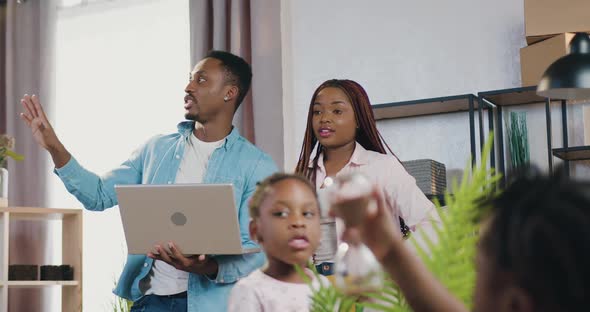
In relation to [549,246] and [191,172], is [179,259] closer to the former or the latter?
[191,172]

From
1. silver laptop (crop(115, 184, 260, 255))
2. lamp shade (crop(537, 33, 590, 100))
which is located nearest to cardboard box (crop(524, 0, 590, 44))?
lamp shade (crop(537, 33, 590, 100))

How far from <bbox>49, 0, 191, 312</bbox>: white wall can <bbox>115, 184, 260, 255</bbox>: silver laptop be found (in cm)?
218

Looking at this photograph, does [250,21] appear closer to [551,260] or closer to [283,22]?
[283,22]

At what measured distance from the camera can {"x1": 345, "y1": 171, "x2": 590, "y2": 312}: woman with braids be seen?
0.49 meters

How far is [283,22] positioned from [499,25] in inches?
39.8

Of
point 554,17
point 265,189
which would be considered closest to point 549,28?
point 554,17

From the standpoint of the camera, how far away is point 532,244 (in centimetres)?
49

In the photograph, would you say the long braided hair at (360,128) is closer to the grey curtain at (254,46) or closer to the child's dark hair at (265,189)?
the child's dark hair at (265,189)

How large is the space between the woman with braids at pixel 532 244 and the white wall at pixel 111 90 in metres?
4.25

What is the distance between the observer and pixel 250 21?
4.37 metres

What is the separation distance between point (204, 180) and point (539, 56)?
5.21 feet

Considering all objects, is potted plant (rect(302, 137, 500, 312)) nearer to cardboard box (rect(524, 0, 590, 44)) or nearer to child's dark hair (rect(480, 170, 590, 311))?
child's dark hair (rect(480, 170, 590, 311))

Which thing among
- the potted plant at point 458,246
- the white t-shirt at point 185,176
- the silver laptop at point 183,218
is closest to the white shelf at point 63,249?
the white t-shirt at point 185,176

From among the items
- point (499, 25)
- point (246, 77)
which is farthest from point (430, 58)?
point (246, 77)
